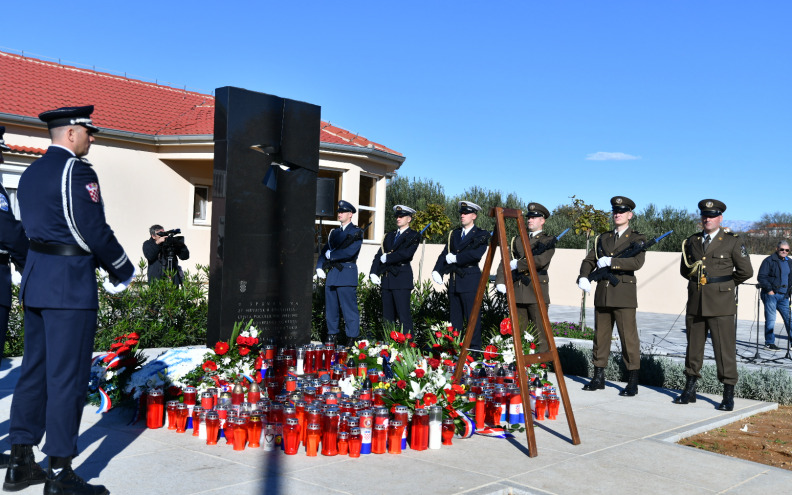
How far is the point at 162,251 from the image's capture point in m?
10.5

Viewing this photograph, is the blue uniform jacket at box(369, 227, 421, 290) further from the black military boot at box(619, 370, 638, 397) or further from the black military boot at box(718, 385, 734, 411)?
the black military boot at box(718, 385, 734, 411)

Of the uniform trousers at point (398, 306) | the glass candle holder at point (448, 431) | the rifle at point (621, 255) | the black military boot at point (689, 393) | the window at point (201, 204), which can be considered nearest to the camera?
the glass candle holder at point (448, 431)

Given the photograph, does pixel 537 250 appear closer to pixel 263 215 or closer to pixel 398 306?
pixel 398 306

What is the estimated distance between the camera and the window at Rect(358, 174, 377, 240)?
17.7m

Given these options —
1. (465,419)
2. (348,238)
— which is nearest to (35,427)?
(465,419)

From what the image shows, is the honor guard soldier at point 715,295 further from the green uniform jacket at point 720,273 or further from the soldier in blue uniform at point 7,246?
the soldier in blue uniform at point 7,246

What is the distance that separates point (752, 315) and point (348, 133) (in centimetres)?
1273

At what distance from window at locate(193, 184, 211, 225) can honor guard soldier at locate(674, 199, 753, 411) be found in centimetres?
1234

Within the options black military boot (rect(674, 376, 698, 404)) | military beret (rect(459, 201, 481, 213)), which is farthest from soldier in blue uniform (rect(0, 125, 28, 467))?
black military boot (rect(674, 376, 698, 404))

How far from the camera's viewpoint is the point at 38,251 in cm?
383

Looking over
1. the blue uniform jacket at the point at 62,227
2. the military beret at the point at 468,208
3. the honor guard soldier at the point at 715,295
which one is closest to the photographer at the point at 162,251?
the military beret at the point at 468,208

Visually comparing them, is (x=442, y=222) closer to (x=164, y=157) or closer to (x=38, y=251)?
(x=164, y=157)

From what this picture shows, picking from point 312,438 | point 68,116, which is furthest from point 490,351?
point 68,116

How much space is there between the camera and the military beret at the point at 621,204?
7.53 m
